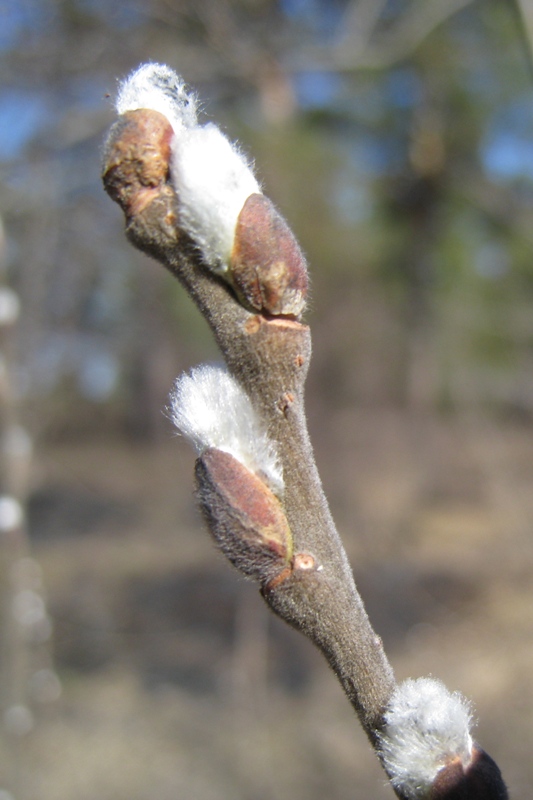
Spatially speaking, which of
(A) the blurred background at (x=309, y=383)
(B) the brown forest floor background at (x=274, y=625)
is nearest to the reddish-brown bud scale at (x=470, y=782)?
(A) the blurred background at (x=309, y=383)

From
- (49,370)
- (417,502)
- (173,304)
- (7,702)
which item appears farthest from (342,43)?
(417,502)

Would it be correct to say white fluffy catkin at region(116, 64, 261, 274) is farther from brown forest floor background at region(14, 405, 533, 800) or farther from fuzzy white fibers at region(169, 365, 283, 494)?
brown forest floor background at region(14, 405, 533, 800)

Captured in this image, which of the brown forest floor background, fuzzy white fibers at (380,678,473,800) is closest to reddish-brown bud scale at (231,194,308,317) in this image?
fuzzy white fibers at (380,678,473,800)

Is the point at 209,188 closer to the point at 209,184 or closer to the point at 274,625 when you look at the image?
the point at 209,184

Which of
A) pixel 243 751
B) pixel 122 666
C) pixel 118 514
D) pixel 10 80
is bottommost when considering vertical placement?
pixel 243 751

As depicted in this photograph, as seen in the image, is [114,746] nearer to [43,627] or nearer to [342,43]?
[43,627]

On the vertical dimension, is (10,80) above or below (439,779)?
above

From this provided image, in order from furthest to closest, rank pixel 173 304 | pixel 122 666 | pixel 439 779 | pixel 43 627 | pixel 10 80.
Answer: pixel 173 304 < pixel 122 666 < pixel 43 627 < pixel 10 80 < pixel 439 779

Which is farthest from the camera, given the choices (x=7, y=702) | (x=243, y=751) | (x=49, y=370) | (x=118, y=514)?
(x=118, y=514)

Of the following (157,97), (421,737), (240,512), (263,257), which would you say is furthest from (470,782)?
(157,97)
